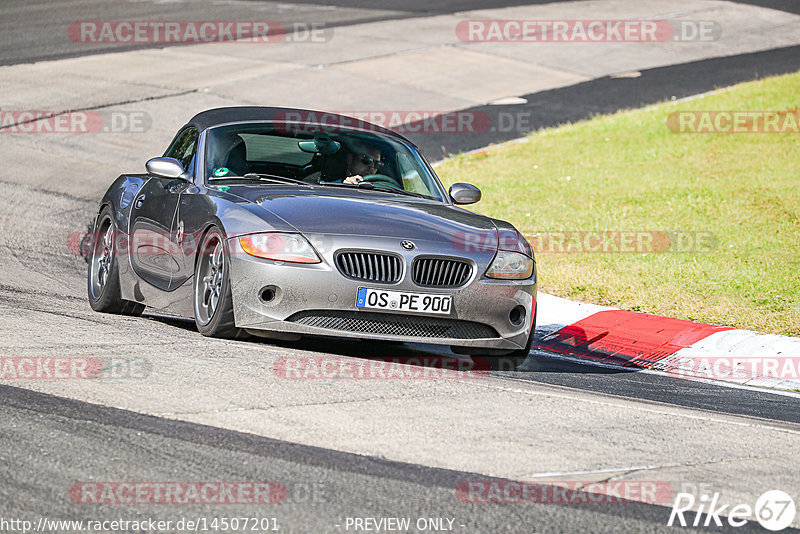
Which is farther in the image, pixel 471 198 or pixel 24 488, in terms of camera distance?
pixel 471 198

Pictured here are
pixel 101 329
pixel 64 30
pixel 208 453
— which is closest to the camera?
pixel 208 453

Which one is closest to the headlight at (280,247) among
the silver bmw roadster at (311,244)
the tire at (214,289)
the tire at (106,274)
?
the silver bmw roadster at (311,244)

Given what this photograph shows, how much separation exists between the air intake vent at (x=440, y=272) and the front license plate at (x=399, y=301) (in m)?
0.10

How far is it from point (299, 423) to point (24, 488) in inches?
54.8

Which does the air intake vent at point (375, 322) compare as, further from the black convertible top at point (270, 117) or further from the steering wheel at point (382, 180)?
the black convertible top at point (270, 117)

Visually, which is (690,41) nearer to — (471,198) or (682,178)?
(682,178)

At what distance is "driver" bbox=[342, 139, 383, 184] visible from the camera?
8.62 metres

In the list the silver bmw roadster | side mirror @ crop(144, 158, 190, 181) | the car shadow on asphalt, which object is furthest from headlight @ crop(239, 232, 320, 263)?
side mirror @ crop(144, 158, 190, 181)

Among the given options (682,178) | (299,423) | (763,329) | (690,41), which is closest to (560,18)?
(690,41)

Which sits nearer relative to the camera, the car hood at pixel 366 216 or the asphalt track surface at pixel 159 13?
the car hood at pixel 366 216

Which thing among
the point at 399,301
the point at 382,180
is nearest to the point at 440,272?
the point at 399,301

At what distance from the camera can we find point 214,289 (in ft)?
24.2

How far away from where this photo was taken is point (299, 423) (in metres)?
5.45

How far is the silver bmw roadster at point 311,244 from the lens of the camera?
6996 millimetres
